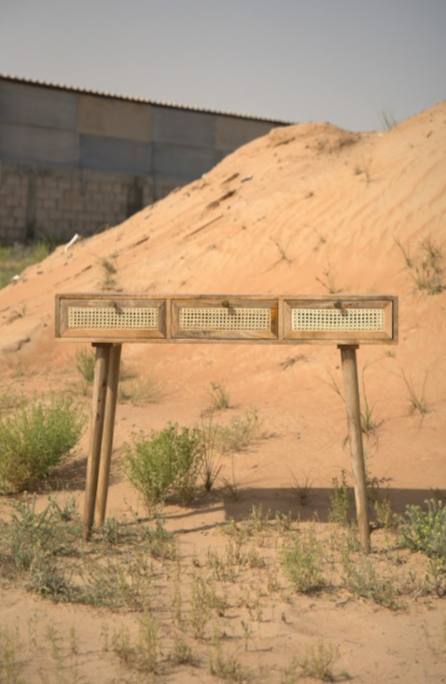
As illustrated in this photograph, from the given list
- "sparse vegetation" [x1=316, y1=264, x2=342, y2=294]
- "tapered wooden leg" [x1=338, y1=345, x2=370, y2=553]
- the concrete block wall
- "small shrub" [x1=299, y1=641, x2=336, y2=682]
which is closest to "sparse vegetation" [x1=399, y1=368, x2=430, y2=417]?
"sparse vegetation" [x1=316, y1=264, x2=342, y2=294]

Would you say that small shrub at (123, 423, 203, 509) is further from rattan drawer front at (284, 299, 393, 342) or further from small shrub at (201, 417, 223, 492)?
rattan drawer front at (284, 299, 393, 342)

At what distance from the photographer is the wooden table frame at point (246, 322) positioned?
4.23 m

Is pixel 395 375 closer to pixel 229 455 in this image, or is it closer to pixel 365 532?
pixel 229 455

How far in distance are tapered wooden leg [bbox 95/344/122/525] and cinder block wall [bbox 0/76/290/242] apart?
15418mm

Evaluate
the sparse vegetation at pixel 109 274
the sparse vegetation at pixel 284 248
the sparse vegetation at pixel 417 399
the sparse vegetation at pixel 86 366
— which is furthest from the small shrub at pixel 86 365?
the sparse vegetation at pixel 417 399

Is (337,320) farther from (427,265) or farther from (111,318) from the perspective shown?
(427,265)

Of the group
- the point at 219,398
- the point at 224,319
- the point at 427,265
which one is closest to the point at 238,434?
the point at 219,398

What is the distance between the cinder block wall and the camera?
19.8 m

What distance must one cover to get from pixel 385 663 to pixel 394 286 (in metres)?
5.68

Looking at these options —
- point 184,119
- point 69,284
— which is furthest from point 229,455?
point 184,119

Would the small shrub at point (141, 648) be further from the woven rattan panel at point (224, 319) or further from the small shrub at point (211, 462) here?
the small shrub at point (211, 462)

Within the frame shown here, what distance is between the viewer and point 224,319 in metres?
4.28

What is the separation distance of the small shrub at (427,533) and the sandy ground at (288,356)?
1.48ft

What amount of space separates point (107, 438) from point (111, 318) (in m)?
0.78
